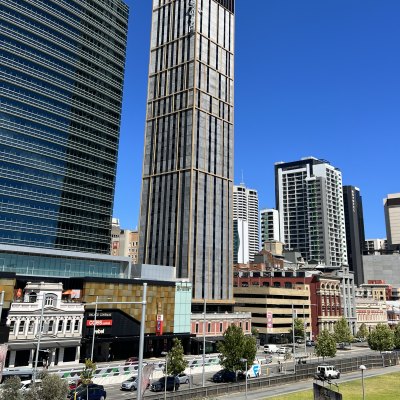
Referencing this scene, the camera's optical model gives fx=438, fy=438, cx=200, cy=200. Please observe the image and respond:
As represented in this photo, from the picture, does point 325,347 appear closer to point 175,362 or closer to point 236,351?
point 236,351

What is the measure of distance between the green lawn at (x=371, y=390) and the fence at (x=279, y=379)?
546 cm

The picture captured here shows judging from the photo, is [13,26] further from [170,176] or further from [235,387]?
[235,387]

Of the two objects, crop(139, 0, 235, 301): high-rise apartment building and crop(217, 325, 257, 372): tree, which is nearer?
crop(217, 325, 257, 372): tree

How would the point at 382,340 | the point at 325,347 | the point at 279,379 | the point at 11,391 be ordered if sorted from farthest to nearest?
1. the point at 382,340
2. the point at 325,347
3. the point at 279,379
4. the point at 11,391

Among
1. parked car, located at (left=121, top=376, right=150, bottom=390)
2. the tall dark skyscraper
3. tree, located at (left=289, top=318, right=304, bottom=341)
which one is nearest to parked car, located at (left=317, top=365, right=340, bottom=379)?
parked car, located at (left=121, top=376, right=150, bottom=390)

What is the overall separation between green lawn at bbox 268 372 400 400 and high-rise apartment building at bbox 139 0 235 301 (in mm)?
57904

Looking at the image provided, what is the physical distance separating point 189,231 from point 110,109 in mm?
48581

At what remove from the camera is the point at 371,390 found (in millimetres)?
54438

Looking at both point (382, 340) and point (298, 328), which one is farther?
point (298, 328)

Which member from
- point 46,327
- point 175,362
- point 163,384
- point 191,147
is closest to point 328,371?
point 175,362

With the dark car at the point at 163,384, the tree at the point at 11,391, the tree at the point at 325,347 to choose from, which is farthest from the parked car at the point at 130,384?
the tree at the point at 325,347

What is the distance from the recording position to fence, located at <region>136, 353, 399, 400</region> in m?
46.2

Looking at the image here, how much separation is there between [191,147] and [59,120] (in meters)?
36.9

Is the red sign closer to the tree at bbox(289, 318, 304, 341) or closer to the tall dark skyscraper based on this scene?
the tall dark skyscraper
